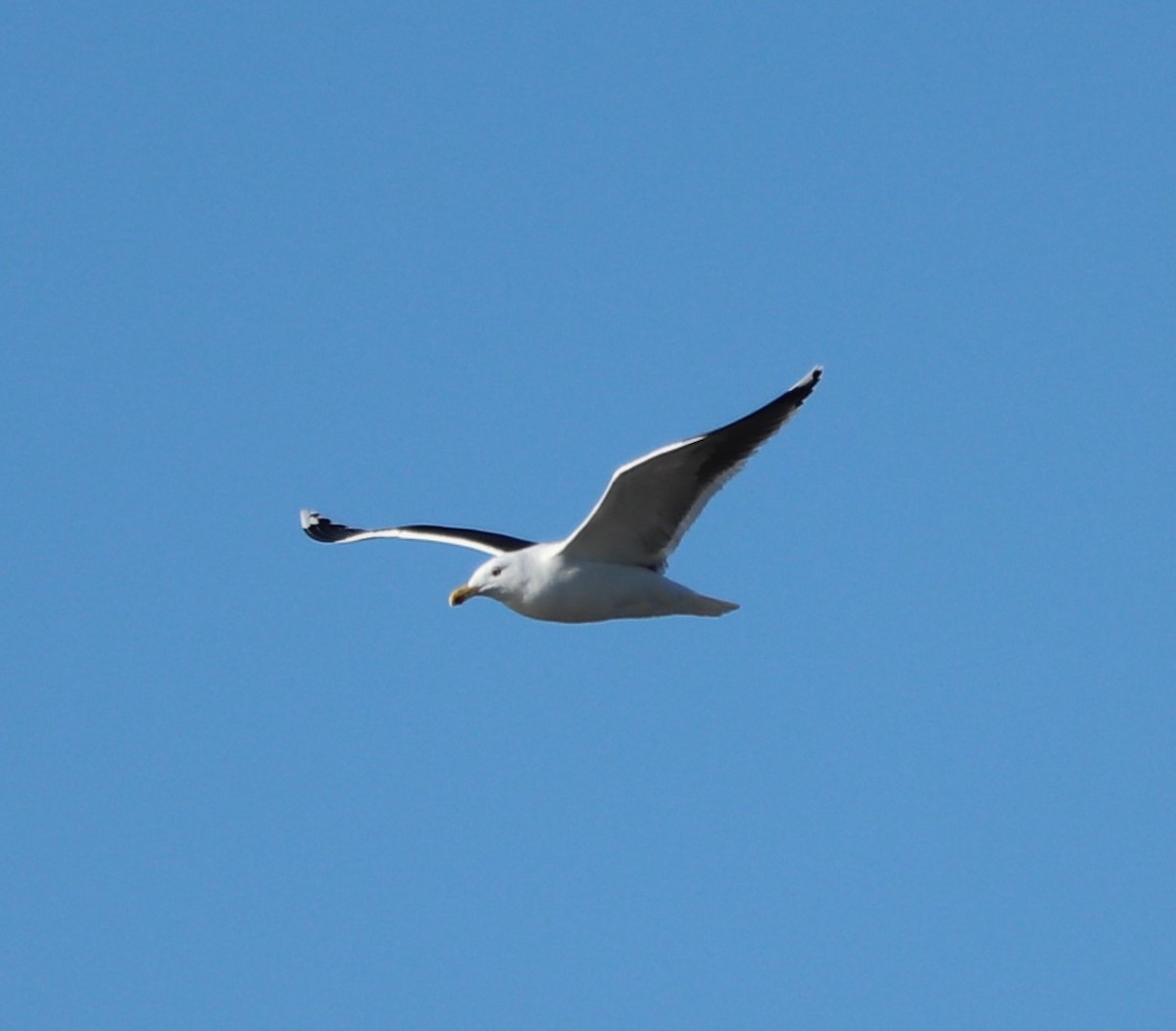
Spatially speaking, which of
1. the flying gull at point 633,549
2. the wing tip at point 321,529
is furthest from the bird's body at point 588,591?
the wing tip at point 321,529

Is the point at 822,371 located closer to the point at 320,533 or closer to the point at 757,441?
the point at 757,441

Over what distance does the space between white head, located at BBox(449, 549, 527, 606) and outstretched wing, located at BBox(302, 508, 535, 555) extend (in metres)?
0.72

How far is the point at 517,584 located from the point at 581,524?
3.20ft

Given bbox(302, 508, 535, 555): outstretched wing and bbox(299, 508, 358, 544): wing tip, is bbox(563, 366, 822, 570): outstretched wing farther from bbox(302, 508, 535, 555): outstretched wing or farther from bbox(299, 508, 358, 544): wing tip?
bbox(299, 508, 358, 544): wing tip

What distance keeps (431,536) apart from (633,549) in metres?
3.02

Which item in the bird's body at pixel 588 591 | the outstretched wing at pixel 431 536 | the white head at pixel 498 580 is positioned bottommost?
the bird's body at pixel 588 591

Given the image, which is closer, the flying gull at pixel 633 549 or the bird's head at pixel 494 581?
the flying gull at pixel 633 549

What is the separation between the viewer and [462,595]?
576 inches

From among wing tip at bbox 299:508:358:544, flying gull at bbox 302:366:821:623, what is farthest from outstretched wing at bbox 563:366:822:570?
wing tip at bbox 299:508:358:544

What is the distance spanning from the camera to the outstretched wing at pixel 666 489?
517 inches

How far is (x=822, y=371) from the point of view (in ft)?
43.5

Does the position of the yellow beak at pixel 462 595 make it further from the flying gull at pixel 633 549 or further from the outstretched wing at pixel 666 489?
the outstretched wing at pixel 666 489

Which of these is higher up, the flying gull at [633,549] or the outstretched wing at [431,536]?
the outstretched wing at [431,536]

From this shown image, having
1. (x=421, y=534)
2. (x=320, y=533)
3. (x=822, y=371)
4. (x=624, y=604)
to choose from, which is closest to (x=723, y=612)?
(x=624, y=604)
